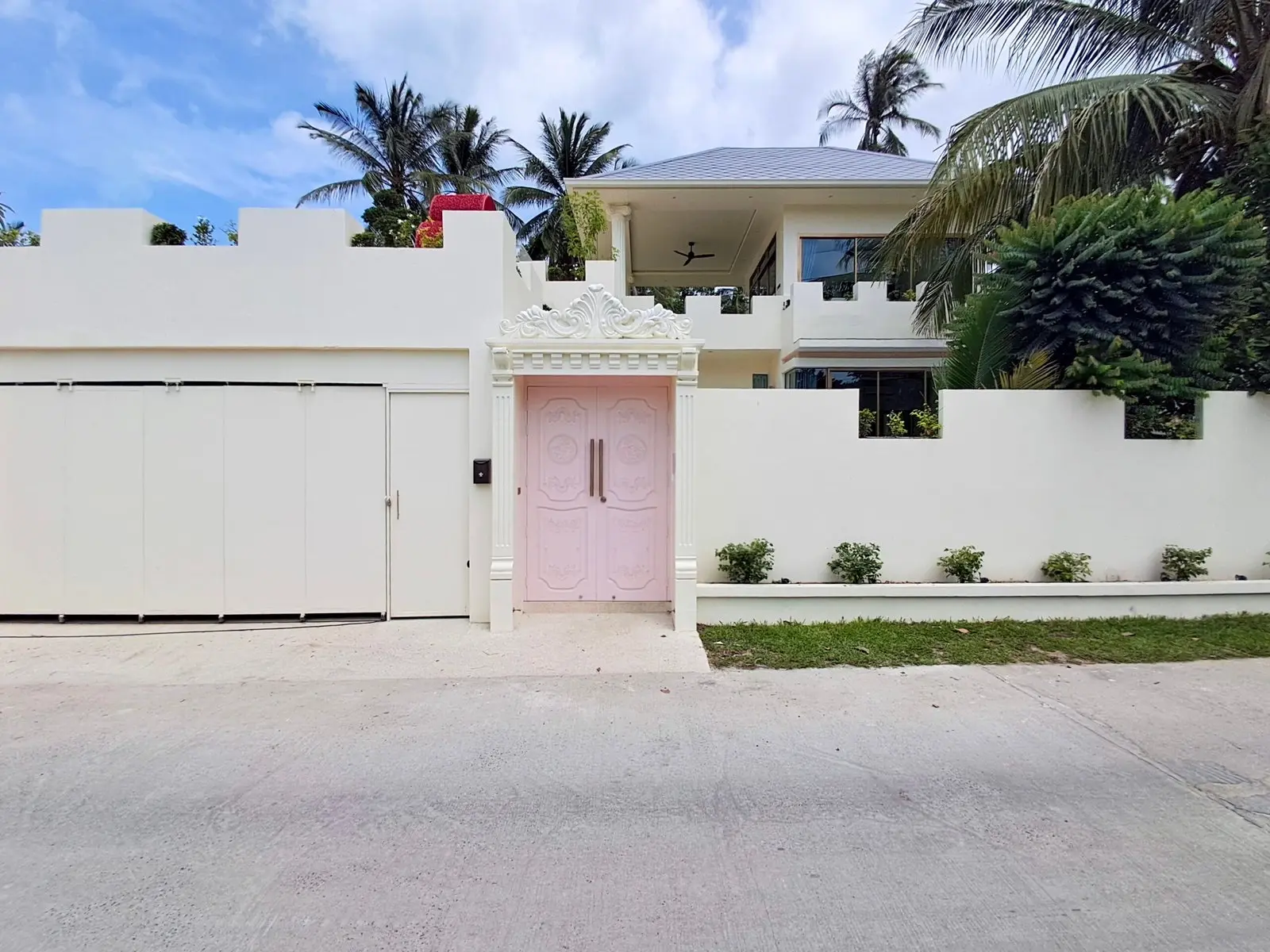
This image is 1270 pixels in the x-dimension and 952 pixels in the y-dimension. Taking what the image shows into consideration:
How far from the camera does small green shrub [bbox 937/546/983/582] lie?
6.39m

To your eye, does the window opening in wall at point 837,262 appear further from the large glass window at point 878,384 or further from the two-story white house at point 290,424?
the two-story white house at point 290,424

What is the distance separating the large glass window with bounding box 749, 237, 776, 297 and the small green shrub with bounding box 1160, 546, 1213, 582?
28.3ft

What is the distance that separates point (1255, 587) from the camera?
6.40 m

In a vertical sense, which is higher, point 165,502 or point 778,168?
point 778,168

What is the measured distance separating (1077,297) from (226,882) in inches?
308

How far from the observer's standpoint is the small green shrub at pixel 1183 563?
6512 millimetres

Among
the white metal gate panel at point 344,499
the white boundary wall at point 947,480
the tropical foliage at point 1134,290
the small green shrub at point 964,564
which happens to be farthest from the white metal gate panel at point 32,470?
the tropical foliage at point 1134,290

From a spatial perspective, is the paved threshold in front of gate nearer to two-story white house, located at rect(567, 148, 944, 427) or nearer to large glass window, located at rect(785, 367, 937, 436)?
two-story white house, located at rect(567, 148, 944, 427)

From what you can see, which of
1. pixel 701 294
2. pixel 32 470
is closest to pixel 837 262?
pixel 701 294

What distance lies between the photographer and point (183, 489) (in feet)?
20.7

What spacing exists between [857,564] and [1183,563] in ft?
10.6

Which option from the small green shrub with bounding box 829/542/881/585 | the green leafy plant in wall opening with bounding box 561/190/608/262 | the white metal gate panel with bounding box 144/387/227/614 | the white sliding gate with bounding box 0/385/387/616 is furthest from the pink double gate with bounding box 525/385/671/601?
the green leafy plant in wall opening with bounding box 561/190/608/262

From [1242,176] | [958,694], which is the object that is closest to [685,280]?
[1242,176]

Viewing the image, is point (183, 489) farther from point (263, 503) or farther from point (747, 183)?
point (747, 183)
